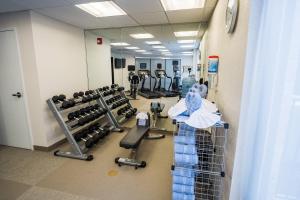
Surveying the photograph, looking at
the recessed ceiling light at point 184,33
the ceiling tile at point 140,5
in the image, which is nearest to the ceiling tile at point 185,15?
the ceiling tile at point 140,5

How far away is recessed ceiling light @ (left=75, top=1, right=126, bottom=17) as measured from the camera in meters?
2.62

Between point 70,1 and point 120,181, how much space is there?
8.59ft

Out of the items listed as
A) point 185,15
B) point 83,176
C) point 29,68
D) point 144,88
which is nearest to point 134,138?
point 83,176

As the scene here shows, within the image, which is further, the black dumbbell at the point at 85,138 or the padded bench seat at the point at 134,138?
the black dumbbell at the point at 85,138

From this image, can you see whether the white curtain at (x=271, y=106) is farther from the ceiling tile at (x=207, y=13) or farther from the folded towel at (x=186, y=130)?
the ceiling tile at (x=207, y=13)

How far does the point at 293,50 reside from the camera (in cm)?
76

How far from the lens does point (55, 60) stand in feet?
10.6

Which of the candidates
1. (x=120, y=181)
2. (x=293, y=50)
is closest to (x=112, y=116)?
(x=120, y=181)

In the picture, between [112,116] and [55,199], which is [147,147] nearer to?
[112,116]

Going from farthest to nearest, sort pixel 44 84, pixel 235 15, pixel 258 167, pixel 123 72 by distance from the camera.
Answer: pixel 123 72
pixel 44 84
pixel 235 15
pixel 258 167

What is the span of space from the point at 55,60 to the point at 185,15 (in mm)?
2635

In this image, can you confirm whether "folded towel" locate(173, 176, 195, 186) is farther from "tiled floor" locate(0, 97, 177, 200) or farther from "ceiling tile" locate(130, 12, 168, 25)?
"ceiling tile" locate(130, 12, 168, 25)

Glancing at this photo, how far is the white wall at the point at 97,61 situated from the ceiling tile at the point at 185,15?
2078mm

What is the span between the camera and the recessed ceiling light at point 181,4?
256 centimetres
